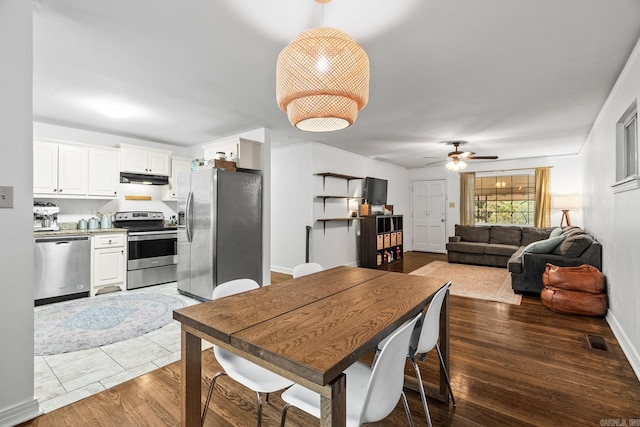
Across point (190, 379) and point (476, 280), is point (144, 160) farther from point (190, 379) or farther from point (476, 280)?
point (476, 280)

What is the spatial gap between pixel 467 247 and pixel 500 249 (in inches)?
23.9

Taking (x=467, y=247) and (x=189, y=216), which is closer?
(x=189, y=216)

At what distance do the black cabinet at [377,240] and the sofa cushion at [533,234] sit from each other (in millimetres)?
2660

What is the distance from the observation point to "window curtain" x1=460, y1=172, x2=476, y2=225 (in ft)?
25.4

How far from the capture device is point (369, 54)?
7.83 feet

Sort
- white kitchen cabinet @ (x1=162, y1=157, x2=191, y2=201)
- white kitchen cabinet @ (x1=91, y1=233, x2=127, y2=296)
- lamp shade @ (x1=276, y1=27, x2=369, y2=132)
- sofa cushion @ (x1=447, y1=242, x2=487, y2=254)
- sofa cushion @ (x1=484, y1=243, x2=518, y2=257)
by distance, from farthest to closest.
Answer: sofa cushion @ (x1=447, y1=242, x2=487, y2=254) < sofa cushion @ (x1=484, y1=243, x2=518, y2=257) < white kitchen cabinet @ (x1=162, y1=157, x2=191, y2=201) < white kitchen cabinet @ (x1=91, y1=233, x2=127, y2=296) < lamp shade @ (x1=276, y1=27, x2=369, y2=132)

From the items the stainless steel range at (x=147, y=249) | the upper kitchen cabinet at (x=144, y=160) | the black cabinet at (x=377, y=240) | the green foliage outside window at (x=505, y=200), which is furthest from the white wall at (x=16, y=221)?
the green foliage outside window at (x=505, y=200)

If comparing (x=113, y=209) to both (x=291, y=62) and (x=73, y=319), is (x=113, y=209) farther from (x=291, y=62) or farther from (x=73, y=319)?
(x=291, y=62)

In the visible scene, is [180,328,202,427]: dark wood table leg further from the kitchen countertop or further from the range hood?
the range hood

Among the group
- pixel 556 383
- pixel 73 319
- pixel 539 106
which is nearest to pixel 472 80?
pixel 539 106

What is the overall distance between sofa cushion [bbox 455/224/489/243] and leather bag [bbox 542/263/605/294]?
3.09m

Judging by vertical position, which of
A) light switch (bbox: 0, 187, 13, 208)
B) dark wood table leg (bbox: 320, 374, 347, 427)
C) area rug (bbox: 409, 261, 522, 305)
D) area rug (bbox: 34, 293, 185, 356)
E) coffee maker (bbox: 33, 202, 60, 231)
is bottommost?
area rug (bbox: 34, 293, 185, 356)

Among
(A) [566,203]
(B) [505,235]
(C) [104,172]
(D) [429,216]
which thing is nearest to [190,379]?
(C) [104,172]

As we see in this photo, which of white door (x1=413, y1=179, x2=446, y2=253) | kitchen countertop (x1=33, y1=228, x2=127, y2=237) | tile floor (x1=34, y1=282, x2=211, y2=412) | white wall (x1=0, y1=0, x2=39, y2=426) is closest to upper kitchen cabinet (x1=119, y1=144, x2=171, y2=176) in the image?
kitchen countertop (x1=33, y1=228, x2=127, y2=237)
